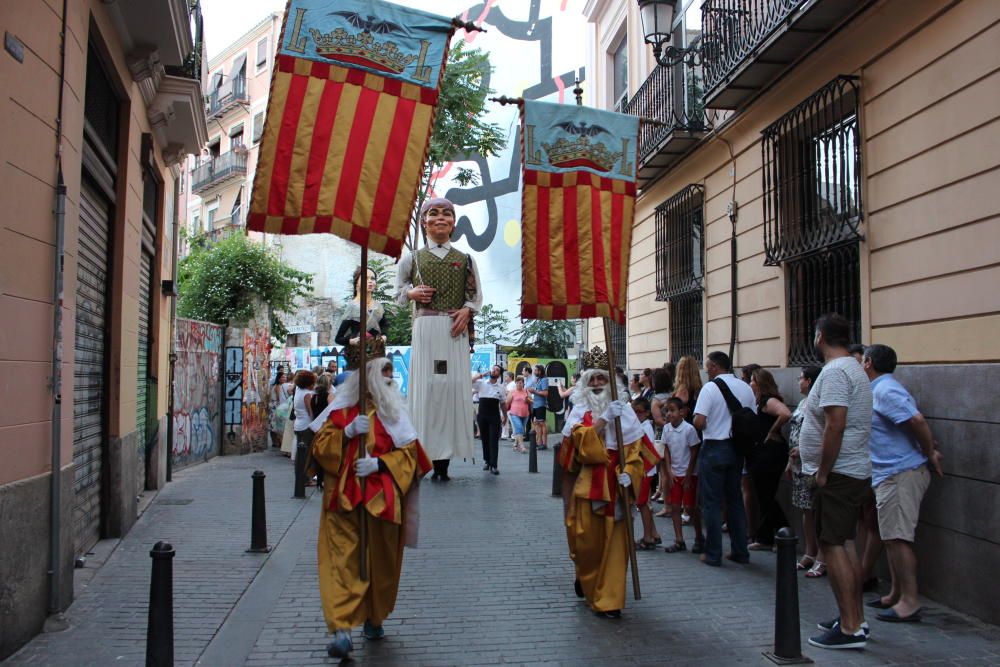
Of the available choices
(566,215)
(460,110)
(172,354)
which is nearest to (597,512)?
(566,215)

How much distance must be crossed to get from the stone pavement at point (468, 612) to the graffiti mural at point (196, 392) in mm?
5532

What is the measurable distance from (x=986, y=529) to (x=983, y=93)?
3.09 metres

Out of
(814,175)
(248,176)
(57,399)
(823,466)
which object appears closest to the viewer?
(823,466)

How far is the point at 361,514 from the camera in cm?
495

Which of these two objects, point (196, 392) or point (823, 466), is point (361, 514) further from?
point (196, 392)

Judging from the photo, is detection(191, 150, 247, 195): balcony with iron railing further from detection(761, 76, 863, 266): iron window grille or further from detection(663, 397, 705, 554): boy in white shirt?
detection(663, 397, 705, 554): boy in white shirt

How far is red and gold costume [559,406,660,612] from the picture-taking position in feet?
18.6

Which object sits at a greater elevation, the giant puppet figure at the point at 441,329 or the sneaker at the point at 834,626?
the giant puppet figure at the point at 441,329

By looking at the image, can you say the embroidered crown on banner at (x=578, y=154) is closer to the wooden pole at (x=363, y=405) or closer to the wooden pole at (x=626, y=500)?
the wooden pole at (x=626, y=500)

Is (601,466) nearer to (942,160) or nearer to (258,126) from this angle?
(942,160)

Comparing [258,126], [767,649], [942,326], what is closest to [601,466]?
[767,649]

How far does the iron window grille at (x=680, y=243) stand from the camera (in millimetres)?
12016

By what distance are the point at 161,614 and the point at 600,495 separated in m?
2.92

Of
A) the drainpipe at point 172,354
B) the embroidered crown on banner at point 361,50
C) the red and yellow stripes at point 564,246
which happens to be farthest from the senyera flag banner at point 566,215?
the drainpipe at point 172,354
